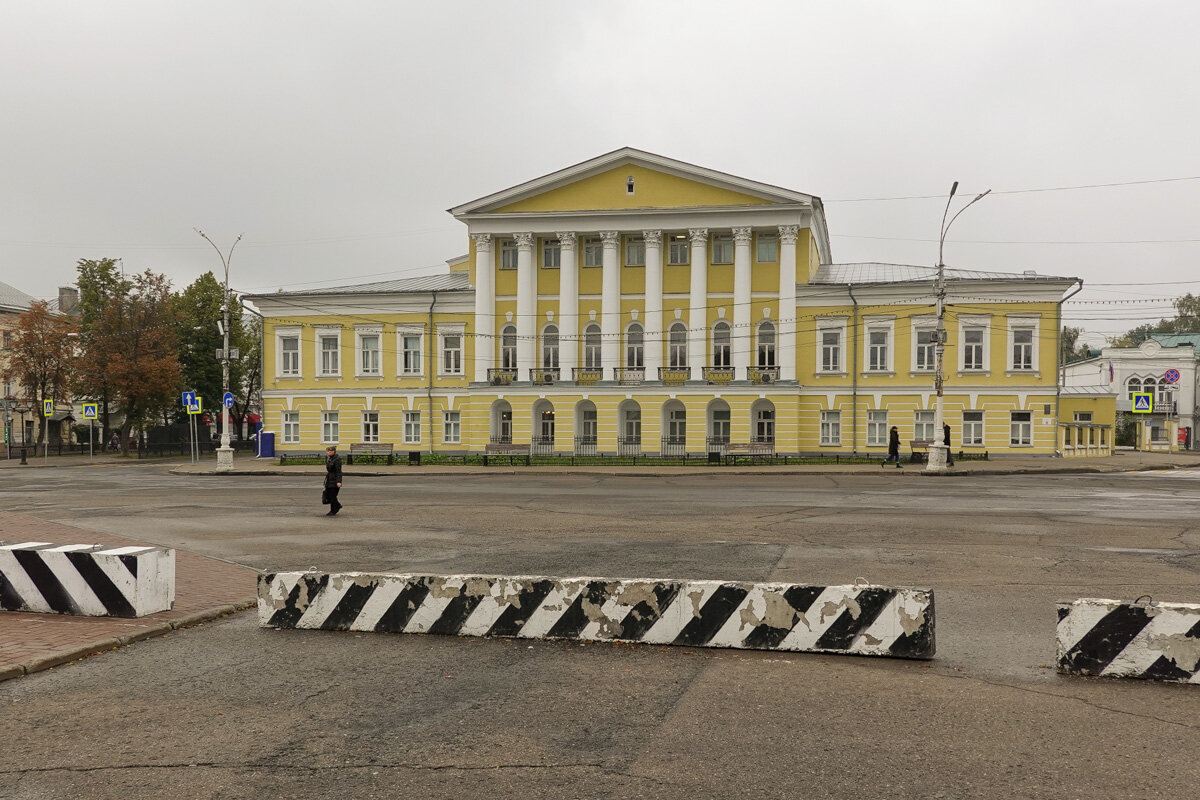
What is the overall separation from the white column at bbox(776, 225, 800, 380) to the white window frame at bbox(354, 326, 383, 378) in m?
Result: 21.9

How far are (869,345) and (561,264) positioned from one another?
54.0 ft

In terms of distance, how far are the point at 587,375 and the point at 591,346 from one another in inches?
71.8

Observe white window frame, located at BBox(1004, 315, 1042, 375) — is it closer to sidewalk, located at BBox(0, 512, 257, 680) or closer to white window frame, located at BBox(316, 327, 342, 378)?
white window frame, located at BBox(316, 327, 342, 378)

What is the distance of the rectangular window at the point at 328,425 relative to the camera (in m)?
50.7

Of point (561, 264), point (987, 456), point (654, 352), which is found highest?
point (561, 264)

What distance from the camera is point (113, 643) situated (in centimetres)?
762

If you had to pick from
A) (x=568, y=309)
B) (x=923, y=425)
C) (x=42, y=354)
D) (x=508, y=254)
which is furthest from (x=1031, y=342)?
(x=42, y=354)

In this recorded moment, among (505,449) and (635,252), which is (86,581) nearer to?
(505,449)

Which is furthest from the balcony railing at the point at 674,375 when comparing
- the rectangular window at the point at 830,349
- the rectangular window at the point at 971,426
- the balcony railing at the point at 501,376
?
the rectangular window at the point at 971,426

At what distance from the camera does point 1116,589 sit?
9695mm

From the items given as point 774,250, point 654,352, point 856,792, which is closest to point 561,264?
point 654,352

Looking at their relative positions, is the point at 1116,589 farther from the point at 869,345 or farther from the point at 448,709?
the point at 869,345

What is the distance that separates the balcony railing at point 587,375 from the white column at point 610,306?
1.44 feet

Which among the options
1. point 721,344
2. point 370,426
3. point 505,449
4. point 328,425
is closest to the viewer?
point 505,449
